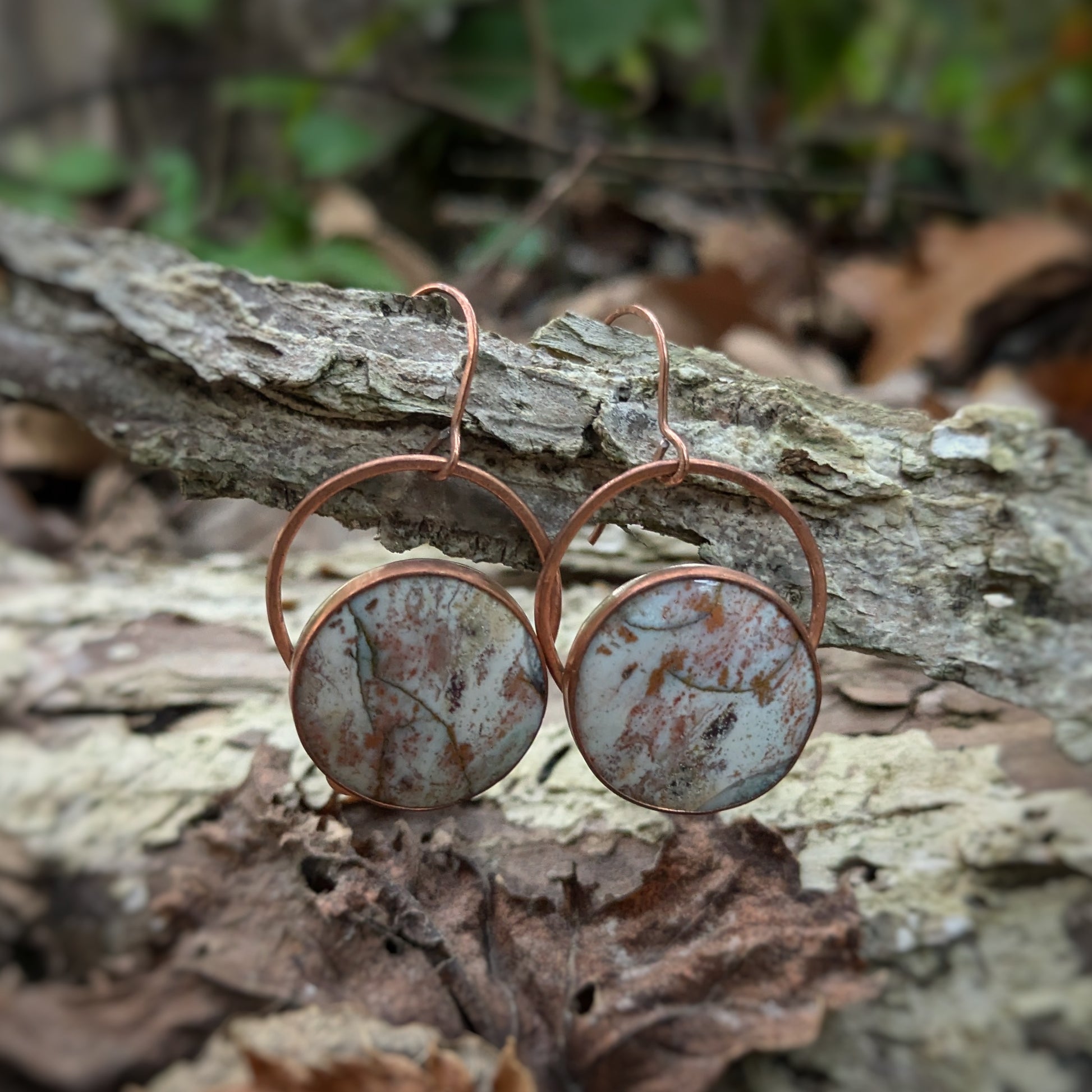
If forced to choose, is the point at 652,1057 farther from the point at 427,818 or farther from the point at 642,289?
the point at 642,289

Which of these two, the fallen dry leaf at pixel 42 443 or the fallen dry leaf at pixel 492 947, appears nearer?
the fallen dry leaf at pixel 492 947

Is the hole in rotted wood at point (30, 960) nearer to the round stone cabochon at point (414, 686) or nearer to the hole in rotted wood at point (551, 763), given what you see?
the round stone cabochon at point (414, 686)

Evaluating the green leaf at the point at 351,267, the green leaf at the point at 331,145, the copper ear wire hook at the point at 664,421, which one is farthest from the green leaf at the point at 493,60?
the copper ear wire hook at the point at 664,421

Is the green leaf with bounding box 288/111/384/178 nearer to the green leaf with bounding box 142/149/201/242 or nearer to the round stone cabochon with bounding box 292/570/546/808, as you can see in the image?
the green leaf with bounding box 142/149/201/242

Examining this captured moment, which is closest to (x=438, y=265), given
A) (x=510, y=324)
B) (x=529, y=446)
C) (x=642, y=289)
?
(x=510, y=324)

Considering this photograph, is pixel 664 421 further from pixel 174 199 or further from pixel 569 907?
pixel 174 199

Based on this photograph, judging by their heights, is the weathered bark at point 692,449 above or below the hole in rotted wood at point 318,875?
above

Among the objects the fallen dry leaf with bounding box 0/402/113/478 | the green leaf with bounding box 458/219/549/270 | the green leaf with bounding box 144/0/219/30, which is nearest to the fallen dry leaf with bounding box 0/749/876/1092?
the fallen dry leaf with bounding box 0/402/113/478

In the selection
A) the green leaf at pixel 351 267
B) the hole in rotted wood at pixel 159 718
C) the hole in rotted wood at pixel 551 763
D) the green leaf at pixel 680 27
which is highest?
the green leaf at pixel 680 27
